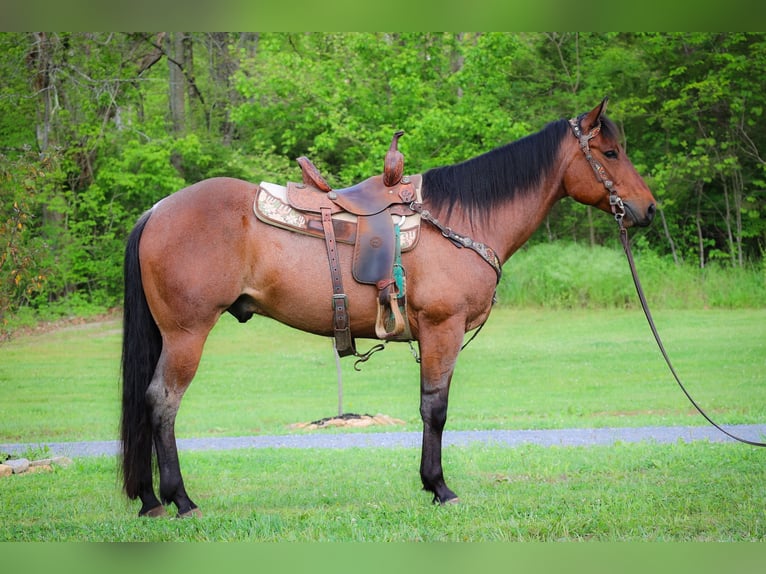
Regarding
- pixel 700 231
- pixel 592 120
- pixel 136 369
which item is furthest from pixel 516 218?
pixel 700 231

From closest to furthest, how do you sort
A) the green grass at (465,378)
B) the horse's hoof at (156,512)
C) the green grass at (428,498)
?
the green grass at (428,498) < the horse's hoof at (156,512) < the green grass at (465,378)

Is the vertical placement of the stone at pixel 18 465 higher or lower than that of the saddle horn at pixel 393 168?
lower

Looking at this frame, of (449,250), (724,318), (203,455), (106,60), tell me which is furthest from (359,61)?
(449,250)

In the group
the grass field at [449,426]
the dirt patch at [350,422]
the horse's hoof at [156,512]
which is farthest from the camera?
the dirt patch at [350,422]

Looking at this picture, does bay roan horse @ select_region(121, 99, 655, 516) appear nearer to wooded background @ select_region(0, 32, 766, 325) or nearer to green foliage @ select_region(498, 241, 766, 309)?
wooded background @ select_region(0, 32, 766, 325)

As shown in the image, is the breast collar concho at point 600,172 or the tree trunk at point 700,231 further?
the tree trunk at point 700,231

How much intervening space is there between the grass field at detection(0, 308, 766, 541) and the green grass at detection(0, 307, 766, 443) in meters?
0.05

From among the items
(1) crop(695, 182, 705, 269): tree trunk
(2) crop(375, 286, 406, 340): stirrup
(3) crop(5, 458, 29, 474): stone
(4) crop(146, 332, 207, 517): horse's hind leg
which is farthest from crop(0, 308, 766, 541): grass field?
(1) crop(695, 182, 705, 269): tree trunk

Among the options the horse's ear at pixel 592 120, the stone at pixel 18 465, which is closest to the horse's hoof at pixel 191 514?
the stone at pixel 18 465

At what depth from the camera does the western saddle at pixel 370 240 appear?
405 centimetres

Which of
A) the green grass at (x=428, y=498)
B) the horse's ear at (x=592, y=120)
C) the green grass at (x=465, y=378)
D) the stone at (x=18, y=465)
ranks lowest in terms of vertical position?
the green grass at (x=465, y=378)

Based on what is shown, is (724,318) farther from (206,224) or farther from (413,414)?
(206,224)

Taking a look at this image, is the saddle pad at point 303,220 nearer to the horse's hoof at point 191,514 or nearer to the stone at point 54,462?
the horse's hoof at point 191,514

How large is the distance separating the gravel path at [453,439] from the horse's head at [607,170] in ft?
8.42
